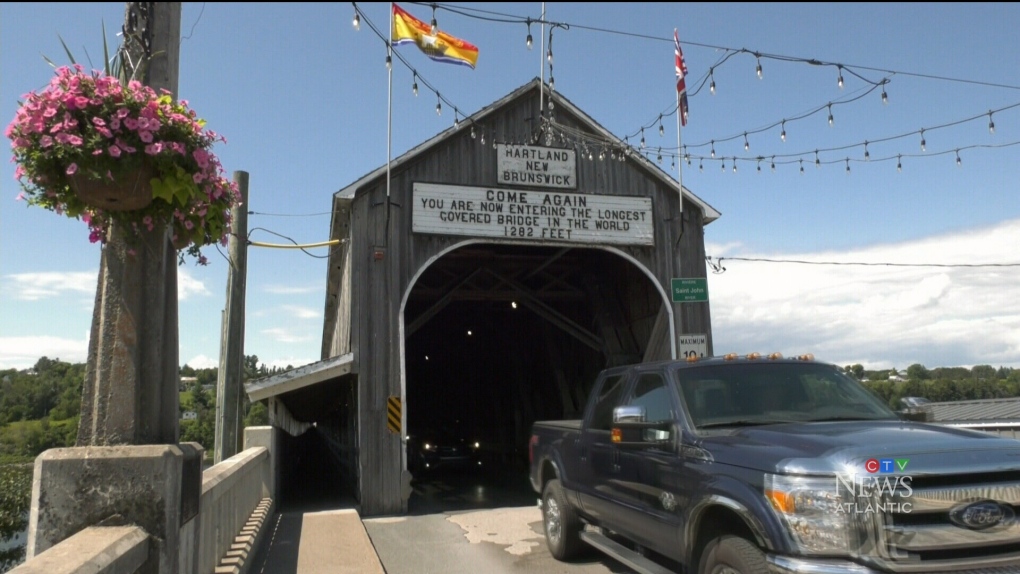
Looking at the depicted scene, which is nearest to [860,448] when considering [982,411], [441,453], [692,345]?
[692,345]

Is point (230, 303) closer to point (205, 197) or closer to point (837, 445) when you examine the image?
point (205, 197)

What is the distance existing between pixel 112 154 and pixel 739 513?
4057mm

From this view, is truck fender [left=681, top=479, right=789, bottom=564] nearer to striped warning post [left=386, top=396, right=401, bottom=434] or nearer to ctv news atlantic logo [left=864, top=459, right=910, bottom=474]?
ctv news atlantic logo [left=864, top=459, right=910, bottom=474]

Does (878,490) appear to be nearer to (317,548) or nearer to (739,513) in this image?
(739,513)

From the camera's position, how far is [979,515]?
12.5ft

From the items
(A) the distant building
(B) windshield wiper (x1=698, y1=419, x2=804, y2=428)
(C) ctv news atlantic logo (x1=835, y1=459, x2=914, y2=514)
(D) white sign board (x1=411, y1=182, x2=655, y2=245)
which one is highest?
(D) white sign board (x1=411, y1=182, x2=655, y2=245)

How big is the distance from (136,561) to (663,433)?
3474 mm

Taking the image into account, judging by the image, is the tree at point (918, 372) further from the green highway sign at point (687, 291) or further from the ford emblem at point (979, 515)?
the ford emblem at point (979, 515)

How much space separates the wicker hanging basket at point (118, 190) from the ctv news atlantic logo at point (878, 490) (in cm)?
415

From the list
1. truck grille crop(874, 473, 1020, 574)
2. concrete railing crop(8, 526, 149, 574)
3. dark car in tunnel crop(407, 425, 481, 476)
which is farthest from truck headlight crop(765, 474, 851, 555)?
dark car in tunnel crop(407, 425, 481, 476)

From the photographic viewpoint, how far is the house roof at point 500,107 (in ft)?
43.3

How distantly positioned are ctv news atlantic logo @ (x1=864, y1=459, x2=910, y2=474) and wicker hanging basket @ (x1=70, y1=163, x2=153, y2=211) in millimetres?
4219

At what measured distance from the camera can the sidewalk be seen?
7938 mm

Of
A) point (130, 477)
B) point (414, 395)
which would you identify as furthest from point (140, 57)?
point (414, 395)
